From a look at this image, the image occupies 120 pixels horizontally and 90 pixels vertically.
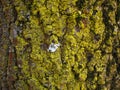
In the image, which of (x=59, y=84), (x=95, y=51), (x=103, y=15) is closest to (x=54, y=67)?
(x=59, y=84)

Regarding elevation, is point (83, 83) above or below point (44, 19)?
→ below

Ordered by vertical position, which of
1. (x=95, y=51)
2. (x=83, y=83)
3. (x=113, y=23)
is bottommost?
(x=83, y=83)

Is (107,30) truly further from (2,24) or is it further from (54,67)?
(2,24)

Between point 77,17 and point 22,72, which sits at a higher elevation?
point 77,17

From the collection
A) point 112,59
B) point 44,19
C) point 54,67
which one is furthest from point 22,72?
point 112,59

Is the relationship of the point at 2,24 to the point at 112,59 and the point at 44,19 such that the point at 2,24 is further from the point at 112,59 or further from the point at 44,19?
the point at 112,59

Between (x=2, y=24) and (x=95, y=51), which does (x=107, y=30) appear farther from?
(x=2, y=24)
